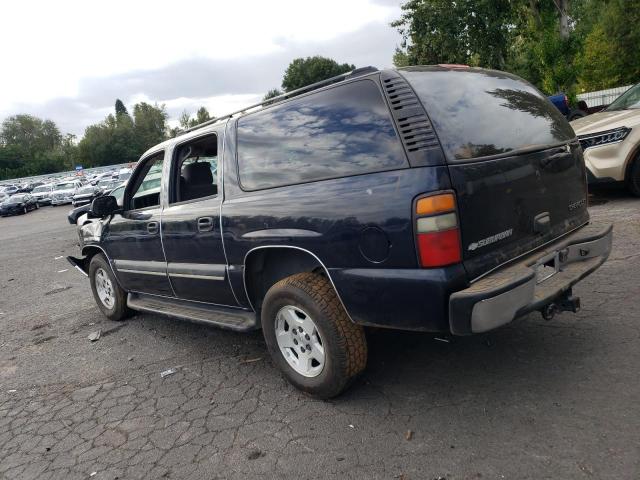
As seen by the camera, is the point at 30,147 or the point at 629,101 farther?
the point at 30,147

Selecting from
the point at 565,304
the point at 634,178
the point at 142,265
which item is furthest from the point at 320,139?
the point at 634,178

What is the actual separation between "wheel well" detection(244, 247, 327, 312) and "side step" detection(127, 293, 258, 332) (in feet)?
0.49

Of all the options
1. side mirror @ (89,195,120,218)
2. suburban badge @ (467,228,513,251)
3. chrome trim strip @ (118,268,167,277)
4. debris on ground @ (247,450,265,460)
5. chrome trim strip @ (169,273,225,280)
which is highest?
side mirror @ (89,195,120,218)

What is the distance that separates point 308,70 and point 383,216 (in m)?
78.7

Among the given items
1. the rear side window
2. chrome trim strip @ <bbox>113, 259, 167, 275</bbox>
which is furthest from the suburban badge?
chrome trim strip @ <bbox>113, 259, 167, 275</bbox>

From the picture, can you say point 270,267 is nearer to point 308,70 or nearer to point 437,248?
point 437,248

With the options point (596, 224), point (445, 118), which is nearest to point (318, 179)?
point (445, 118)

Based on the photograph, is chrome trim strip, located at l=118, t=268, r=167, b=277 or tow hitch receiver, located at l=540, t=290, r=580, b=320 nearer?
tow hitch receiver, located at l=540, t=290, r=580, b=320

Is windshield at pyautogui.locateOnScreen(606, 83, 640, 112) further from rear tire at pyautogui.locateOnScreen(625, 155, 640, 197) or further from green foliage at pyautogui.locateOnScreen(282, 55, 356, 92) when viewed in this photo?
green foliage at pyautogui.locateOnScreen(282, 55, 356, 92)

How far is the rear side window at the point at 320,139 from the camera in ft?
9.41

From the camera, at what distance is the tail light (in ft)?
8.60

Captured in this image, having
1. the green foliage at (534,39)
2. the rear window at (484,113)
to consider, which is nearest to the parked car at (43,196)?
the green foliage at (534,39)

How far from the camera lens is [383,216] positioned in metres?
2.73

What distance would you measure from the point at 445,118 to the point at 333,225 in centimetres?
86
